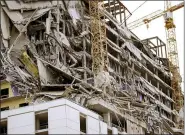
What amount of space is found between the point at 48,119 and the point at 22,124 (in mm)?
2528

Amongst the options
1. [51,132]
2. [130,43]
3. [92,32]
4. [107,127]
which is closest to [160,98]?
[130,43]

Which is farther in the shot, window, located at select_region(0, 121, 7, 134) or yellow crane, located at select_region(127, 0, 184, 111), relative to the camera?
yellow crane, located at select_region(127, 0, 184, 111)

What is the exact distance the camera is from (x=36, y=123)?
55031 mm

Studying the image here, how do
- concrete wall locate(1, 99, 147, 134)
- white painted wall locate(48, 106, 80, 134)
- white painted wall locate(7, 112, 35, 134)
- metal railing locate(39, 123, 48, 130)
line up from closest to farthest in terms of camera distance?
white painted wall locate(48, 106, 80, 134) → concrete wall locate(1, 99, 147, 134) → white painted wall locate(7, 112, 35, 134) → metal railing locate(39, 123, 48, 130)

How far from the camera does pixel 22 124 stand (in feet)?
179

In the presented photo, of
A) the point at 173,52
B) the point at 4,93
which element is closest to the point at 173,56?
the point at 173,52

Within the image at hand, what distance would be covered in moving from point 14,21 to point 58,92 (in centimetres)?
1506

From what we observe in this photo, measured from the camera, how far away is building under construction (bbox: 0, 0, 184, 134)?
55531mm

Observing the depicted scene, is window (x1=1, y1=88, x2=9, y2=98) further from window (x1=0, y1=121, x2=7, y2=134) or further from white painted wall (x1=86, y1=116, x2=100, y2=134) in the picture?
white painted wall (x1=86, y1=116, x2=100, y2=134)

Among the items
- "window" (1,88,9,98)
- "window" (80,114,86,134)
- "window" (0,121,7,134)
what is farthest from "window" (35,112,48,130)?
"window" (1,88,9,98)

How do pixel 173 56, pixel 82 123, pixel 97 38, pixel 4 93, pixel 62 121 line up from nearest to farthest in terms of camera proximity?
1. pixel 62 121
2. pixel 82 123
3. pixel 4 93
4. pixel 97 38
5. pixel 173 56

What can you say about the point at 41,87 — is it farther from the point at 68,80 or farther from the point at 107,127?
the point at 107,127

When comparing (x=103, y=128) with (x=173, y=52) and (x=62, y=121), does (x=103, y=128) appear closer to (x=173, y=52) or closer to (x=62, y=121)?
(x=62, y=121)

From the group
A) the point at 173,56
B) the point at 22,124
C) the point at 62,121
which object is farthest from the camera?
the point at 173,56
